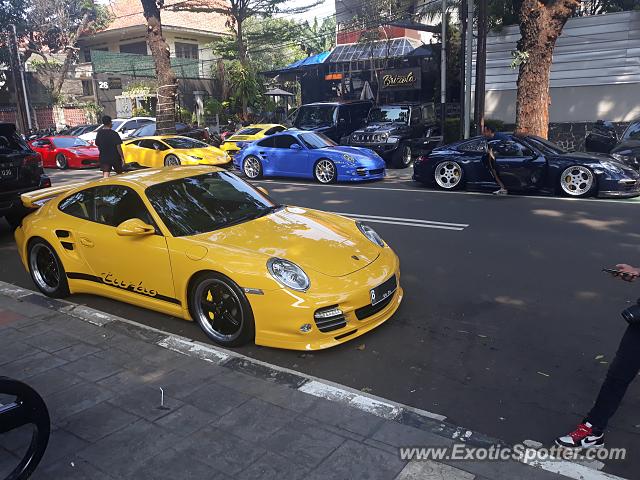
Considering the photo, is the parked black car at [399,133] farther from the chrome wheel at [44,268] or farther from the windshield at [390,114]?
the chrome wheel at [44,268]

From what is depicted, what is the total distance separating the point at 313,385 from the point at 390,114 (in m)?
15.0

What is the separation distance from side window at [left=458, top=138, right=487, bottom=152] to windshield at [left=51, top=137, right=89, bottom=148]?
46.8 feet

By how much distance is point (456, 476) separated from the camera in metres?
Answer: 2.82

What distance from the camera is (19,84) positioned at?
32.1 m

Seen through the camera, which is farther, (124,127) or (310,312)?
(124,127)

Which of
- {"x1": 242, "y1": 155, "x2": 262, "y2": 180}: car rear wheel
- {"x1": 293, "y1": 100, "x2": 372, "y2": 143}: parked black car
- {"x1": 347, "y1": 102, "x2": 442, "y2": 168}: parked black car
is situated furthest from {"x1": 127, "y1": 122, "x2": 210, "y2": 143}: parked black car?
{"x1": 347, "y1": 102, "x2": 442, "y2": 168}: parked black car

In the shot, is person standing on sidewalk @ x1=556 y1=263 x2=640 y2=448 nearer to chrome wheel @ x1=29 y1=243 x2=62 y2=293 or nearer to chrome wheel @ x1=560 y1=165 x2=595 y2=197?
chrome wheel @ x1=29 y1=243 x2=62 y2=293

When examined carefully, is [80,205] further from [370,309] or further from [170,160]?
[170,160]

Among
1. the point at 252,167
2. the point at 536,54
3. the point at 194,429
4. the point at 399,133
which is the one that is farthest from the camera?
the point at 399,133

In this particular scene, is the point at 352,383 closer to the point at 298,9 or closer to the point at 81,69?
the point at 298,9

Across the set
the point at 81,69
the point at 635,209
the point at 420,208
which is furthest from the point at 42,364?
the point at 81,69

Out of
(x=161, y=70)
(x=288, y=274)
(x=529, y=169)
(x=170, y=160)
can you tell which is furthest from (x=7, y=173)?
(x=161, y=70)

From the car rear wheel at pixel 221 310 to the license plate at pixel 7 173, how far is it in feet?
18.0

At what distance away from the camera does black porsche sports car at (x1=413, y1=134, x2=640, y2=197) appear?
10.2 m
